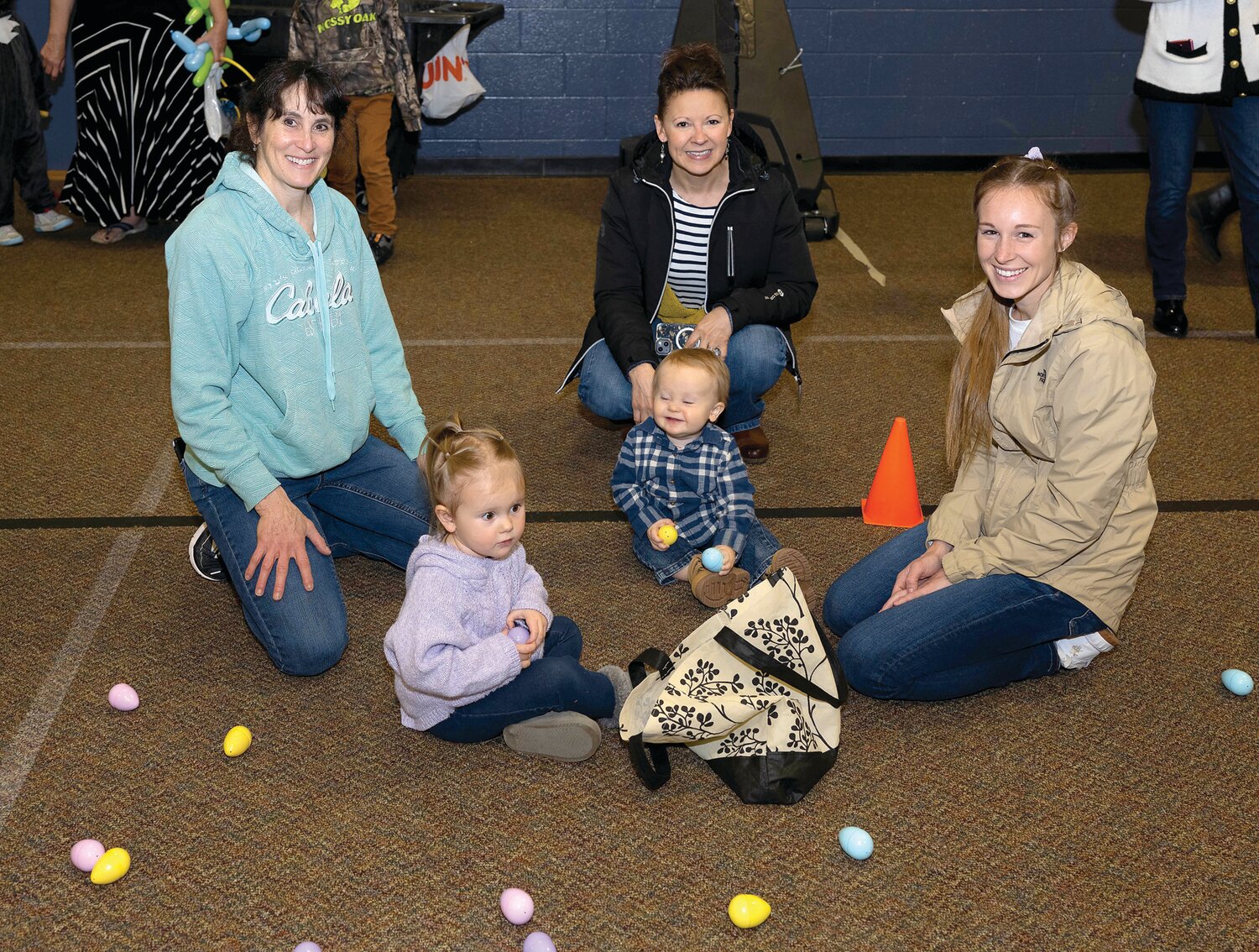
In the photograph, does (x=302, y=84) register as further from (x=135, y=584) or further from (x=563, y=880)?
(x=563, y=880)

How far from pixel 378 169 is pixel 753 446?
2.61 m

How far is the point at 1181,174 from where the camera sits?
13.4 feet

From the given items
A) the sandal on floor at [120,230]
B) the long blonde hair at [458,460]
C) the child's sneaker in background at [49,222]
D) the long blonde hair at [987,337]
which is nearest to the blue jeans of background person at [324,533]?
the long blonde hair at [458,460]

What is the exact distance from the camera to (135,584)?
107 inches

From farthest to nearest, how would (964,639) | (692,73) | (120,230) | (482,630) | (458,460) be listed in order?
(120,230)
(692,73)
(964,639)
(482,630)
(458,460)

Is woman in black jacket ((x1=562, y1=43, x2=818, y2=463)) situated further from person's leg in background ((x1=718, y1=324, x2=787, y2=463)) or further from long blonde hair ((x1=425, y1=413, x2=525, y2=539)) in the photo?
long blonde hair ((x1=425, y1=413, x2=525, y2=539))

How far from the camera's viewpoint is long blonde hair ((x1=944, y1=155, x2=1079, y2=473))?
218cm

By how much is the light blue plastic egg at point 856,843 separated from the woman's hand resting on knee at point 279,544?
116 cm

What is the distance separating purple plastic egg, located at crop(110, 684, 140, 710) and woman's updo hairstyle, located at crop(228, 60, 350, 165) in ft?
3.53

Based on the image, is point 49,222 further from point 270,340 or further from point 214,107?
point 270,340

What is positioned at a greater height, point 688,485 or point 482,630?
point 482,630

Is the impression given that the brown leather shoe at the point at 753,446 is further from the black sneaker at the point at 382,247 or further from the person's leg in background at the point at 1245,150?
the black sneaker at the point at 382,247

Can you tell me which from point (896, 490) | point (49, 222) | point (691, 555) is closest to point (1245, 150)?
point (896, 490)

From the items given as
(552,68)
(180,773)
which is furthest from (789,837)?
(552,68)
